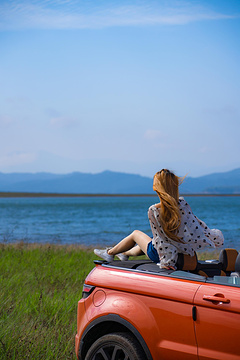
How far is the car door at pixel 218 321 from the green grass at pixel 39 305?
193cm

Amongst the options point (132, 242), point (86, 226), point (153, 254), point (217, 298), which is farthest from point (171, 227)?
point (86, 226)

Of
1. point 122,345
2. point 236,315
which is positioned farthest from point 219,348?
point 122,345

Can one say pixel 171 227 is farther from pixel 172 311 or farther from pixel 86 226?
pixel 86 226

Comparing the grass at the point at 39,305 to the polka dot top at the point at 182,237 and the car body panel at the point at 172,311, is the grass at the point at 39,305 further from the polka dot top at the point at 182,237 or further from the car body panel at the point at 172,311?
the polka dot top at the point at 182,237

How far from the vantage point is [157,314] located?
12.3 ft

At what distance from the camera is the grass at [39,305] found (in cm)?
511

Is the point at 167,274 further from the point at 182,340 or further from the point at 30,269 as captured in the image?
the point at 30,269

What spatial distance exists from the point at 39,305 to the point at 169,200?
3.32 meters

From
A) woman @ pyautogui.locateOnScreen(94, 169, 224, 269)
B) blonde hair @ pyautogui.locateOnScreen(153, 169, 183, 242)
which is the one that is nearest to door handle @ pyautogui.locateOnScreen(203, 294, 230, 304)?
woman @ pyautogui.locateOnScreen(94, 169, 224, 269)

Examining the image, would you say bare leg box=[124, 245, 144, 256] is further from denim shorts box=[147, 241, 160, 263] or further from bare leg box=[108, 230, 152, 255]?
denim shorts box=[147, 241, 160, 263]

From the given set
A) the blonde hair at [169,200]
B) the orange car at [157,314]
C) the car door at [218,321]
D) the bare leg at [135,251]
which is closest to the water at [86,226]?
the bare leg at [135,251]

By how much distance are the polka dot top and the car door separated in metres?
0.77

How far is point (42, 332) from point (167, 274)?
234 centimetres

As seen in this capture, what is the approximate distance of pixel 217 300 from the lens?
349cm
